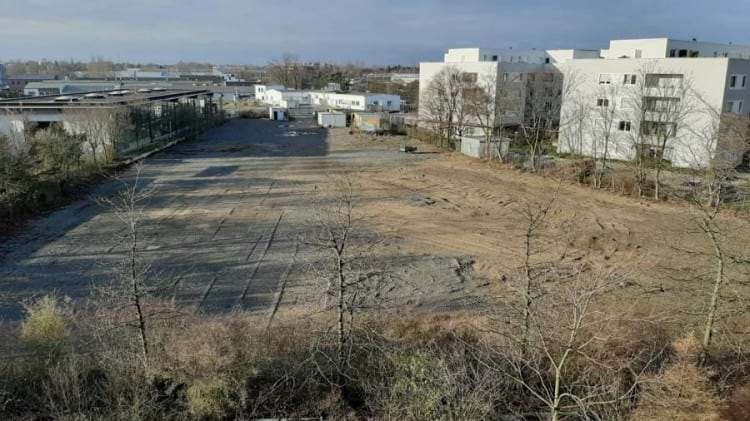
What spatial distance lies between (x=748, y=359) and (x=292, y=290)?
9386 mm

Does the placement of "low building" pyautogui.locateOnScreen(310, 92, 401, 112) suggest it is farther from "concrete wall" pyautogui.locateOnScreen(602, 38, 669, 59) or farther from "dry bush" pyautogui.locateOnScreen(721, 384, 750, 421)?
"dry bush" pyautogui.locateOnScreen(721, 384, 750, 421)

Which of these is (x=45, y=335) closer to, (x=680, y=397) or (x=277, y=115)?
(x=680, y=397)

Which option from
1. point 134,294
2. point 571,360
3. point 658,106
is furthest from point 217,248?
point 658,106

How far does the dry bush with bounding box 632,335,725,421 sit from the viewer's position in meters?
7.49

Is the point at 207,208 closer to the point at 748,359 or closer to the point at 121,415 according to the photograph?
the point at 121,415

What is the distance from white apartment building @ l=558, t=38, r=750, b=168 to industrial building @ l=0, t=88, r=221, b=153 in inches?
1088

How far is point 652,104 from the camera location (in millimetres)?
33281

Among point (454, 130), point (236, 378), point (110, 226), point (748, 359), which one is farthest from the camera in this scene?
point (454, 130)

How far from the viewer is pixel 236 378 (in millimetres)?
8516

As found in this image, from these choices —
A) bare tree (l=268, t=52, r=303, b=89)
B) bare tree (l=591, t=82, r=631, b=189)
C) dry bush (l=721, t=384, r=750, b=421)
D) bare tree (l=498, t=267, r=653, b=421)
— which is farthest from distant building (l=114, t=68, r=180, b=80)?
dry bush (l=721, t=384, r=750, b=421)

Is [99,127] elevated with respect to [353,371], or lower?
elevated

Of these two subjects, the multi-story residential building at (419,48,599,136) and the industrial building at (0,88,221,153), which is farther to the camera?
the multi-story residential building at (419,48,599,136)

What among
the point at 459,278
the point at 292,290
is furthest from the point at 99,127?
the point at 459,278

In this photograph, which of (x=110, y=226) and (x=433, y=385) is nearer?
(x=433, y=385)
